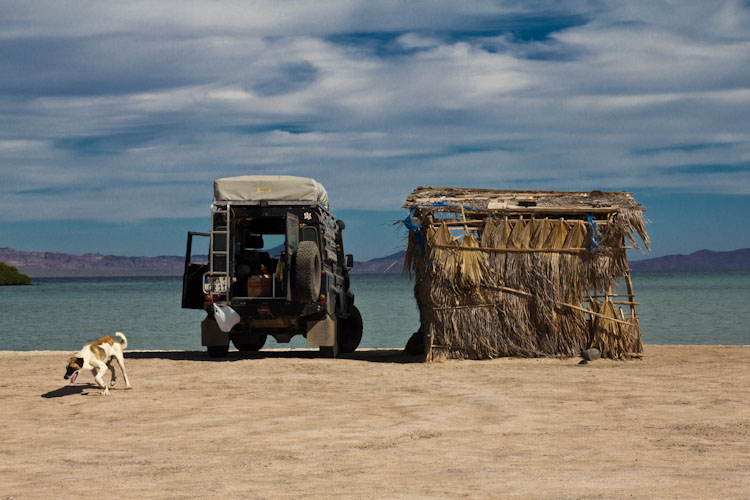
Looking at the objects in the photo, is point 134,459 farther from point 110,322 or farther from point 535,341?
point 110,322

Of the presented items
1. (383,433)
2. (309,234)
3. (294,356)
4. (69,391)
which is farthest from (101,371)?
(294,356)

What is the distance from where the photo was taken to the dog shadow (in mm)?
11172

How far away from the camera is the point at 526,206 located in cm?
1499

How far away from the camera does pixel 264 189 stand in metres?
14.8

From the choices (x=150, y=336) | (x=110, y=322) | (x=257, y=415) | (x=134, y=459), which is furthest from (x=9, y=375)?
(x=110, y=322)

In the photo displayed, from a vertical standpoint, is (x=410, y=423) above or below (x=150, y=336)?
above

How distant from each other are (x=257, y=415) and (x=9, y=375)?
604cm

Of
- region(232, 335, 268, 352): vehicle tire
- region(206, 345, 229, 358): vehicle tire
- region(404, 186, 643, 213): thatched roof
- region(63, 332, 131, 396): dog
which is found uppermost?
region(404, 186, 643, 213): thatched roof

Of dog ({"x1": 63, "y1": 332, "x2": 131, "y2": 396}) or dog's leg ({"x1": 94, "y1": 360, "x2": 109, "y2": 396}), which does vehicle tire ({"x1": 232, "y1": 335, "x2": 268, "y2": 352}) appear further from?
dog's leg ({"x1": 94, "y1": 360, "x2": 109, "y2": 396})

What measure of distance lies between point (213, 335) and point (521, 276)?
5.78m

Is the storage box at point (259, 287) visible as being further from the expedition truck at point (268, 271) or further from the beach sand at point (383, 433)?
the beach sand at point (383, 433)

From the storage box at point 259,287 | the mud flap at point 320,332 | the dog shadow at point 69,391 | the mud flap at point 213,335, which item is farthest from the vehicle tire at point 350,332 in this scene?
the dog shadow at point 69,391

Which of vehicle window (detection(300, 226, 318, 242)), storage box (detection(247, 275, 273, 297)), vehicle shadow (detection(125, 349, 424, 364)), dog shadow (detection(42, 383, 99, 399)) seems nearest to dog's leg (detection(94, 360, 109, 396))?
dog shadow (detection(42, 383, 99, 399))

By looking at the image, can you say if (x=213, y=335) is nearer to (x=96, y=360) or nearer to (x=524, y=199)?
(x=96, y=360)
